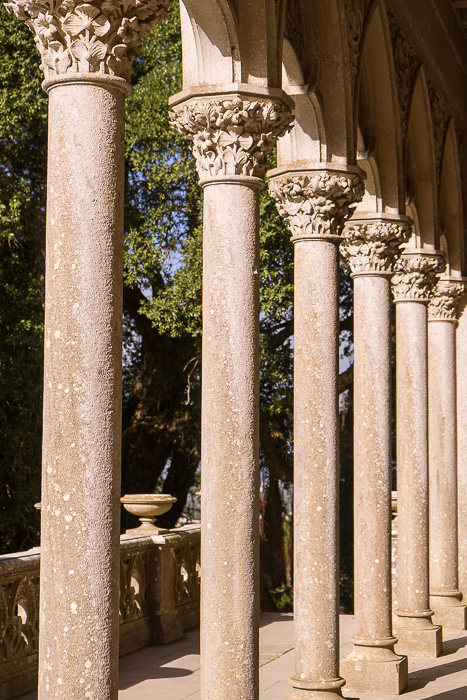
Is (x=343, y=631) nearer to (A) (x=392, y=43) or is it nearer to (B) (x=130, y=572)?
(B) (x=130, y=572)

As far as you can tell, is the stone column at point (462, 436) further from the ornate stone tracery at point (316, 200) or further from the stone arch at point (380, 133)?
the ornate stone tracery at point (316, 200)

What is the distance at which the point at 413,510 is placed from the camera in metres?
10.0

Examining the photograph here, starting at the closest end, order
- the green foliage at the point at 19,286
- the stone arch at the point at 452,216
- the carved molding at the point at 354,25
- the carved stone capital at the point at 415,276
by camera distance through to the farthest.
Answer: the carved molding at the point at 354,25, the carved stone capital at the point at 415,276, the stone arch at the point at 452,216, the green foliage at the point at 19,286

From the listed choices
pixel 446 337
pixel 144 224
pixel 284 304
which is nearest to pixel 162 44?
pixel 144 224

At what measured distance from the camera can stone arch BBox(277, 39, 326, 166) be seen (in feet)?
24.6

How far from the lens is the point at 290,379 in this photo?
60.2 feet

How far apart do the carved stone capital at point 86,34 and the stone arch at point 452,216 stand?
9.04m

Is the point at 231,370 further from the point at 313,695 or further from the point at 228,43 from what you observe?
the point at 313,695

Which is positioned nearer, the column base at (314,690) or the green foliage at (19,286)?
the column base at (314,690)

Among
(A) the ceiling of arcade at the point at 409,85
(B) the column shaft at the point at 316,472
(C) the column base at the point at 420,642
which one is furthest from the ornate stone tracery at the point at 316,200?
(C) the column base at the point at 420,642

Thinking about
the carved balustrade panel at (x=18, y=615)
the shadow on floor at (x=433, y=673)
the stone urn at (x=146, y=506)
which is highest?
the stone urn at (x=146, y=506)

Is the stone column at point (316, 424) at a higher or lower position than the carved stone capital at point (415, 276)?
lower

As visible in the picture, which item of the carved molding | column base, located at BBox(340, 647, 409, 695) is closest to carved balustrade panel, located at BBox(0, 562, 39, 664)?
column base, located at BBox(340, 647, 409, 695)

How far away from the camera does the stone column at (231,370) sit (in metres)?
5.30
